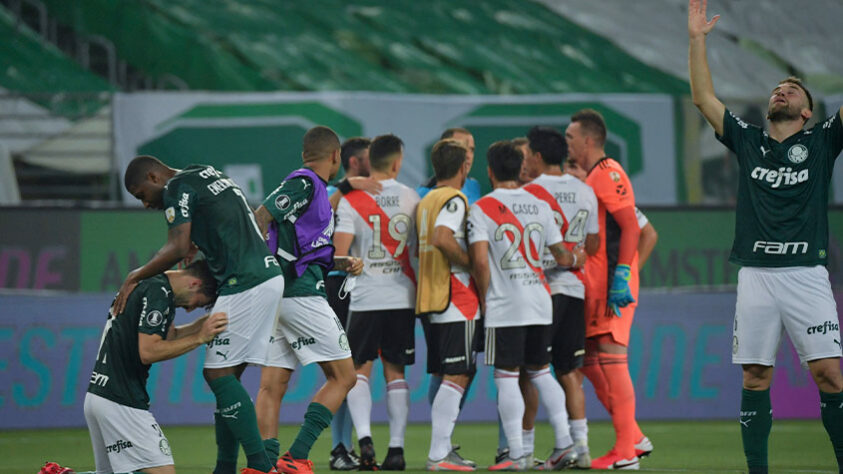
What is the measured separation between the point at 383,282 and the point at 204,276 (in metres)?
1.86

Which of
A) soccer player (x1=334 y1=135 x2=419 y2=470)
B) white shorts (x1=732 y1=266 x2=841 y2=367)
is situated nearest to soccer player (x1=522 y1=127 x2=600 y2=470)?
soccer player (x1=334 y1=135 x2=419 y2=470)

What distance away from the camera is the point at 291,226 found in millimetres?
6410

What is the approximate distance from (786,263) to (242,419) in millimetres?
2899

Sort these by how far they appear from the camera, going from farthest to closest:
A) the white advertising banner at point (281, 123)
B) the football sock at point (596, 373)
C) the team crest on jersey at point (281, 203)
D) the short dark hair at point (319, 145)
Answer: the white advertising banner at point (281, 123) → the football sock at point (596, 373) → the short dark hair at point (319, 145) → the team crest on jersey at point (281, 203)

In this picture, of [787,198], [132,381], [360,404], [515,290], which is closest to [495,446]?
[360,404]

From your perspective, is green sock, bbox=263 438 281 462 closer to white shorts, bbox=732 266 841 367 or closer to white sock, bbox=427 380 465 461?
white sock, bbox=427 380 465 461

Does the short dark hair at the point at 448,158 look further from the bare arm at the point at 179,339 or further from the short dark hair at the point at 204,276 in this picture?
the bare arm at the point at 179,339

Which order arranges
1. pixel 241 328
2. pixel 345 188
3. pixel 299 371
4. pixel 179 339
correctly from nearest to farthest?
1. pixel 179 339
2. pixel 241 328
3. pixel 345 188
4. pixel 299 371

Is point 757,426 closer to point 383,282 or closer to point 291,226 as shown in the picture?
point 383,282

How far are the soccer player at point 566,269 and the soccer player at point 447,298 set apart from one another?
0.55 metres

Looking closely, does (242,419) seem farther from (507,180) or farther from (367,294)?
(507,180)

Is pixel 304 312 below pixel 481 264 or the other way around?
below

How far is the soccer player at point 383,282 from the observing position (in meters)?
7.45

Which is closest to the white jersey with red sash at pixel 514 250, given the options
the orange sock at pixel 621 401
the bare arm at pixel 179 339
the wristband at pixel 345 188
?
the orange sock at pixel 621 401
